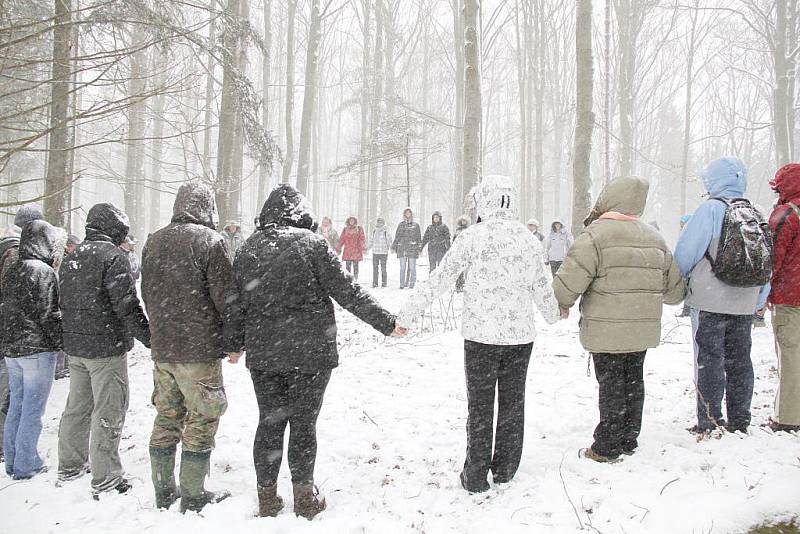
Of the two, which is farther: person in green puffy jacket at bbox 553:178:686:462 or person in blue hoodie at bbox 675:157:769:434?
person in blue hoodie at bbox 675:157:769:434

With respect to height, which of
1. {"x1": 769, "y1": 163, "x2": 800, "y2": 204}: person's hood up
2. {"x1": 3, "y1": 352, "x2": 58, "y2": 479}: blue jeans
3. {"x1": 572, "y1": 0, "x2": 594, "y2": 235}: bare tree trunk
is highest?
{"x1": 572, "y1": 0, "x2": 594, "y2": 235}: bare tree trunk

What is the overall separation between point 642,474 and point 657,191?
153 feet

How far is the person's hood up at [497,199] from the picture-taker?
3631 millimetres

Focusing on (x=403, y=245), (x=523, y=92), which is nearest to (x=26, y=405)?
(x=403, y=245)

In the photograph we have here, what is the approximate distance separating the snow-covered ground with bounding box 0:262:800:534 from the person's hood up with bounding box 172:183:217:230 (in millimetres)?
2002

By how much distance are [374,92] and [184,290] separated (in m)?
22.1

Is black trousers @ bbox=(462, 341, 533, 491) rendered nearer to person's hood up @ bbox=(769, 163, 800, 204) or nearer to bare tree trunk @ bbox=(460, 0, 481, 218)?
person's hood up @ bbox=(769, 163, 800, 204)

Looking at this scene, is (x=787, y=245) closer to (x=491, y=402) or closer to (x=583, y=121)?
(x=491, y=402)

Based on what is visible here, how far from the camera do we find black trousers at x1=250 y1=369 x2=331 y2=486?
3.28 metres

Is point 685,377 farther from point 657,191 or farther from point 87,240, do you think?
point 657,191

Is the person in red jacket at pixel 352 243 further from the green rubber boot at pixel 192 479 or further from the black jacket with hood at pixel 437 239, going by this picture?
the green rubber boot at pixel 192 479

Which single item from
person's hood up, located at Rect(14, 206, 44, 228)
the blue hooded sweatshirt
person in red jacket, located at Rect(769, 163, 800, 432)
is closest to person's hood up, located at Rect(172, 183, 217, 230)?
person's hood up, located at Rect(14, 206, 44, 228)

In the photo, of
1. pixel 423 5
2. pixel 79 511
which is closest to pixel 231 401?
pixel 79 511

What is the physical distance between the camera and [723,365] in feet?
13.0
